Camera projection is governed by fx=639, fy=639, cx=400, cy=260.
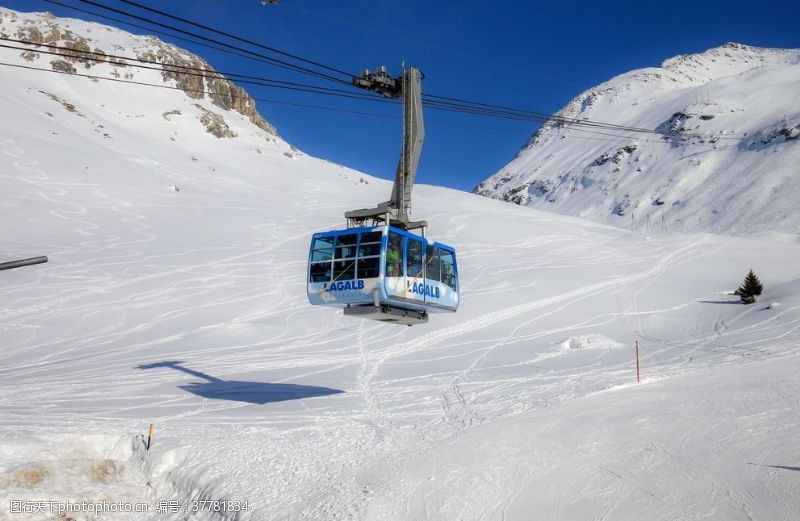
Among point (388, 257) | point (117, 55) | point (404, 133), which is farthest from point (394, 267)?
point (117, 55)

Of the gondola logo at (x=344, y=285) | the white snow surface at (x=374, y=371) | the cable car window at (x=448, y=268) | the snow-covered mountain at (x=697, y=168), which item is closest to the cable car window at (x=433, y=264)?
the cable car window at (x=448, y=268)

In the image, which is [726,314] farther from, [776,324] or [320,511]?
[320,511]

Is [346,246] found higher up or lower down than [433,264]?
higher up

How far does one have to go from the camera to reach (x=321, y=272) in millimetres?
16047

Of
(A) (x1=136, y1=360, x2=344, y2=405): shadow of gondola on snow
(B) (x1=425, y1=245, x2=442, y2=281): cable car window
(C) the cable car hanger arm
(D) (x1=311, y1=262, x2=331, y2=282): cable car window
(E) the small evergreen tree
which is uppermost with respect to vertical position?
(C) the cable car hanger arm

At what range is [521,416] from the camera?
1463 centimetres

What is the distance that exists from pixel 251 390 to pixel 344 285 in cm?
619

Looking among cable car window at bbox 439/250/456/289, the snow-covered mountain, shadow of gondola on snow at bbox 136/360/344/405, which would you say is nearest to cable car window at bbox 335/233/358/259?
cable car window at bbox 439/250/456/289

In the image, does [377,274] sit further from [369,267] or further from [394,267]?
[394,267]

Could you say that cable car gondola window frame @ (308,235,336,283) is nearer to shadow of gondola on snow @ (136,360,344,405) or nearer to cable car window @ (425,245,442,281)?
cable car window @ (425,245,442,281)

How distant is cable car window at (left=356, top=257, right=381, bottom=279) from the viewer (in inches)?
594

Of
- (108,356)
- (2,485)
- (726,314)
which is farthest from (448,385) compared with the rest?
(726,314)

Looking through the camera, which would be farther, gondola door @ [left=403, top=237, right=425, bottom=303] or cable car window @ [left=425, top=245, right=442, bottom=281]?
cable car window @ [left=425, top=245, right=442, bottom=281]

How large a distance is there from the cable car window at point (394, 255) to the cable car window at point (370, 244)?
0.83 ft
